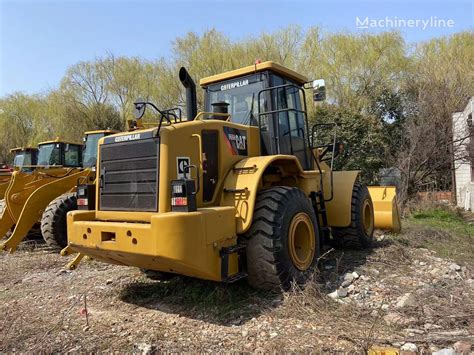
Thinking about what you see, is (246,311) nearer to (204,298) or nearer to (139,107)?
(204,298)

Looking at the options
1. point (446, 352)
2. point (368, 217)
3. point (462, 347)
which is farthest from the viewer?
point (368, 217)

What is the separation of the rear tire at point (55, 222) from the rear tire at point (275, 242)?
4518mm

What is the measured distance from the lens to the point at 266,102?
5547 mm

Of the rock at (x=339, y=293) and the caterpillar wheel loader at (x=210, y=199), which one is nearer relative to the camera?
the caterpillar wheel loader at (x=210, y=199)

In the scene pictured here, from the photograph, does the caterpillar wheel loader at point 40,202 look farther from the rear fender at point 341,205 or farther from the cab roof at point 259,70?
the rear fender at point 341,205

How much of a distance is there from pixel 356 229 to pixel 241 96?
8.67 feet

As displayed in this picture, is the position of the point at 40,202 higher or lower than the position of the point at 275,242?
higher

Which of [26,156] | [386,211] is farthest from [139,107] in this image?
[26,156]

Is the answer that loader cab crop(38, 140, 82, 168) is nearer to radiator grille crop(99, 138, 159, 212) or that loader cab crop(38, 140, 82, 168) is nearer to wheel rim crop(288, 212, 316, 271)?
radiator grille crop(99, 138, 159, 212)

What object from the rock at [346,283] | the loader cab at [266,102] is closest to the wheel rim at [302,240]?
the rock at [346,283]

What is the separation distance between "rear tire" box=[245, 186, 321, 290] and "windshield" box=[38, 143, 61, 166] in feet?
28.5

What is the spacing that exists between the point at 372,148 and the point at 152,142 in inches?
537

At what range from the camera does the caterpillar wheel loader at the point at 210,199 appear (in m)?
3.94

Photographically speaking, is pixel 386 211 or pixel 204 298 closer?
pixel 204 298
